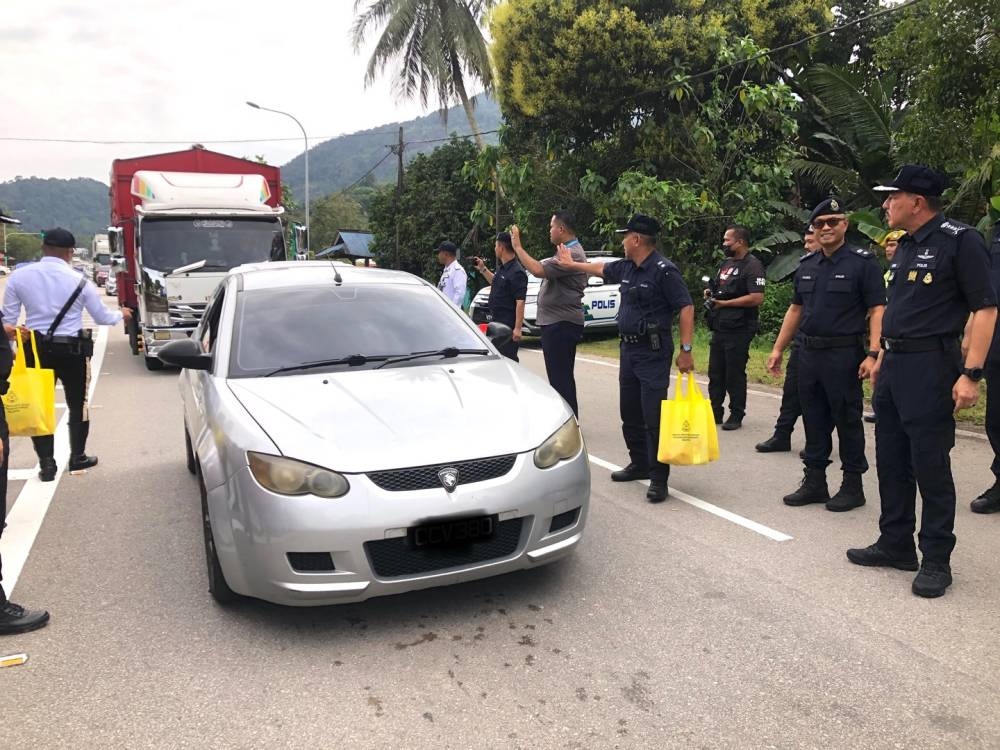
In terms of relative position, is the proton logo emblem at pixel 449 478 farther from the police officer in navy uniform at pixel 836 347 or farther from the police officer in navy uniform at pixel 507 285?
the police officer in navy uniform at pixel 507 285

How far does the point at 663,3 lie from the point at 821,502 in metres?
13.8

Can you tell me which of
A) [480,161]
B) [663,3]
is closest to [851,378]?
[663,3]

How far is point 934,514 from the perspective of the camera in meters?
3.87

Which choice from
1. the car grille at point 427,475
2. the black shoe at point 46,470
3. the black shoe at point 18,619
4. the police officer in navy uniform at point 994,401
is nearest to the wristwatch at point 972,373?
the police officer in navy uniform at point 994,401

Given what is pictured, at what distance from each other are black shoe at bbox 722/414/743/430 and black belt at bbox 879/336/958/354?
3865 mm

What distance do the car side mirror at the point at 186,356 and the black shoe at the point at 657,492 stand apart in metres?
2.78

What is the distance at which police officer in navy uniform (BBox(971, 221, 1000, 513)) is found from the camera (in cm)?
511

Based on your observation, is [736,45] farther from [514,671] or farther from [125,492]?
[514,671]

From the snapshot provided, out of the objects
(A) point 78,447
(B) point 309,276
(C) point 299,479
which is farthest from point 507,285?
(C) point 299,479

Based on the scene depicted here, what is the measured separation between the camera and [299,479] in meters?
3.28

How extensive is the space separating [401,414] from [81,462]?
13.1 feet

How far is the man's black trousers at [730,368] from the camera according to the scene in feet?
25.3

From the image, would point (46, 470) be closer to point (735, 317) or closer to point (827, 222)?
point (827, 222)

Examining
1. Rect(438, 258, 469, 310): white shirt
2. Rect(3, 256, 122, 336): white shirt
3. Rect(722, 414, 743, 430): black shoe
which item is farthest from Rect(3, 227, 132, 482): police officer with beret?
Rect(722, 414, 743, 430): black shoe
